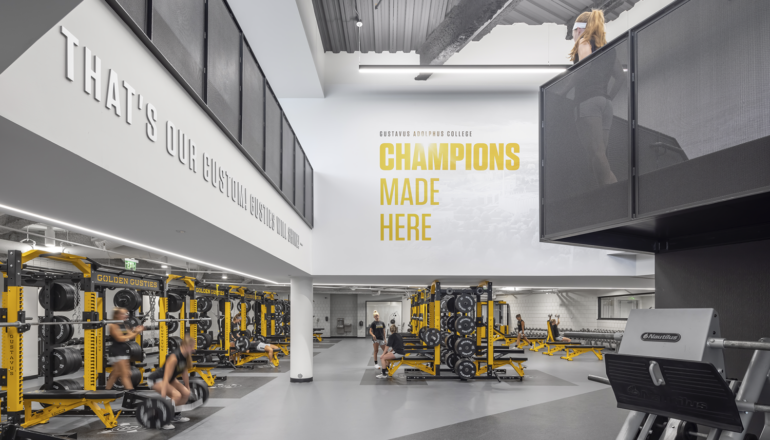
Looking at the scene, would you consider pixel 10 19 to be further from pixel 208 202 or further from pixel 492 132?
pixel 492 132

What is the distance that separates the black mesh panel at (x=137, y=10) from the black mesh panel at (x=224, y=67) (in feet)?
3.50

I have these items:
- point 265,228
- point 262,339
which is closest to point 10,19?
point 265,228

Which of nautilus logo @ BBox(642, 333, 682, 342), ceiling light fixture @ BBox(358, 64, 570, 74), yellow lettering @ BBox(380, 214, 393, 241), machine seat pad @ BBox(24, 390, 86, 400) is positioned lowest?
machine seat pad @ BBox(24, 390, 86, 400)

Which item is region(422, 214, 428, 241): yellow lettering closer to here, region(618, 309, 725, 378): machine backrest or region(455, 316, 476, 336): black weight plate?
region(455, 316, 476, 336): black weight plate

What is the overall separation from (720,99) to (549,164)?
1.22 m

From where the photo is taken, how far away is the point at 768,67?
2412mm

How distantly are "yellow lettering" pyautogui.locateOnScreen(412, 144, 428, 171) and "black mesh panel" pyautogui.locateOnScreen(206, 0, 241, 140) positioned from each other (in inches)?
210

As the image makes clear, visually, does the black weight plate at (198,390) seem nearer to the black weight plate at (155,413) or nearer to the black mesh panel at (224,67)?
the black weight plate at (155,413)

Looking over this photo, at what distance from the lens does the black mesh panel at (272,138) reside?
590cm

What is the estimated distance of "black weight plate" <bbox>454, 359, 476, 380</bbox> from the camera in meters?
10.8

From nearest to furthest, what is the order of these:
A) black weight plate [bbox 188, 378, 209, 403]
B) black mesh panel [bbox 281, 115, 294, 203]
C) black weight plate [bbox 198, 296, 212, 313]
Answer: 1. black mesh panel [bbox 281, 115, 294, 203]
2. black weight plate [bbox 188, 378, 209, 403]
3. black weight plate [bbox 198, 296, 212, 313]

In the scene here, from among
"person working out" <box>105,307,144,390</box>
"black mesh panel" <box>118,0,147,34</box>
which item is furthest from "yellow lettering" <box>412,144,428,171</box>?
"black mesh panel" <box>118,0,147,34</box>

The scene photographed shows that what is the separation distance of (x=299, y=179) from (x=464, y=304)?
4.57m

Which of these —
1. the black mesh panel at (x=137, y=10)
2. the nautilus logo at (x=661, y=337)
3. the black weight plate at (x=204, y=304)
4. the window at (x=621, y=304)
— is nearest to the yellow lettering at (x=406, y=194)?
the black weight plate at (x=204, y=304)
